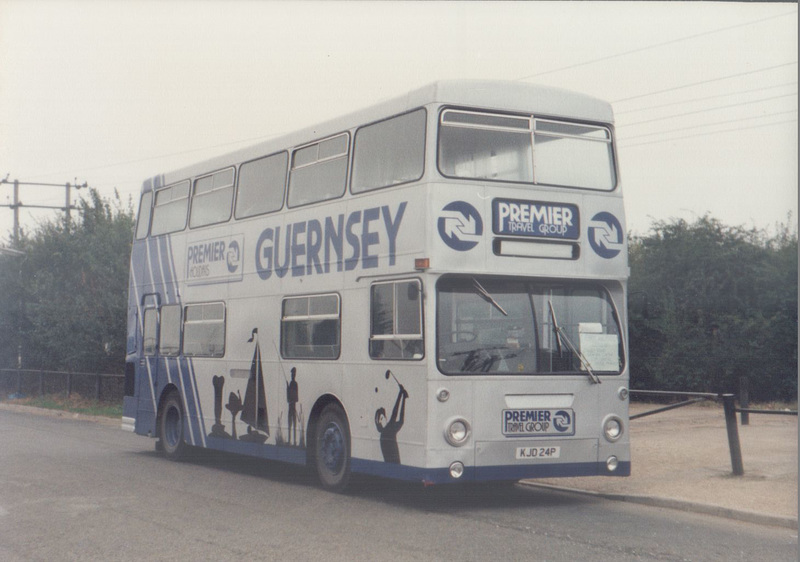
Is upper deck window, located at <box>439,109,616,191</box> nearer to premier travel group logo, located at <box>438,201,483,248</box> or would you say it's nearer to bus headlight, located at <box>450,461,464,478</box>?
premier travel group logo, located at <box>438,201,483,248</box>

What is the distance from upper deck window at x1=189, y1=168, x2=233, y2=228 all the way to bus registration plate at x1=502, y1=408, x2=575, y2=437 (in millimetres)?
6145

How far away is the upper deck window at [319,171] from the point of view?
12.9 m

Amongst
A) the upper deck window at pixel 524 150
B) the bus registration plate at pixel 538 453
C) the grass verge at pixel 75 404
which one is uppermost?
the upper deck window at pixel 524 150

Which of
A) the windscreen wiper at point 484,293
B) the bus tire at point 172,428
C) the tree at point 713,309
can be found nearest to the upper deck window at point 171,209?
the bus tire at point 172,428

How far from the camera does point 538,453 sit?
11.1 metres

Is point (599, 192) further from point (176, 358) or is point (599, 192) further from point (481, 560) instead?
point (176, 358)

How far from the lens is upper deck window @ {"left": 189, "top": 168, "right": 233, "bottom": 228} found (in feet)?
51.1

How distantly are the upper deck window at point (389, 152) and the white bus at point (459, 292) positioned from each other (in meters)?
0.03

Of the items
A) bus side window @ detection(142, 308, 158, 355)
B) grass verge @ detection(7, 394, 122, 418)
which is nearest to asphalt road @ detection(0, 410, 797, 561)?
bus side window @ detection(142, 308, 158, 355)

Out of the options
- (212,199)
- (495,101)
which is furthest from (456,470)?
(212,199)

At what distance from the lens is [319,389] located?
42.4ft

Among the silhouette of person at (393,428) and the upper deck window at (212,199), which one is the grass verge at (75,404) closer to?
the upper deck window at (212,199)

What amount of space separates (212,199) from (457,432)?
684 cm

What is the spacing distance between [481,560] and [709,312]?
19688mm
